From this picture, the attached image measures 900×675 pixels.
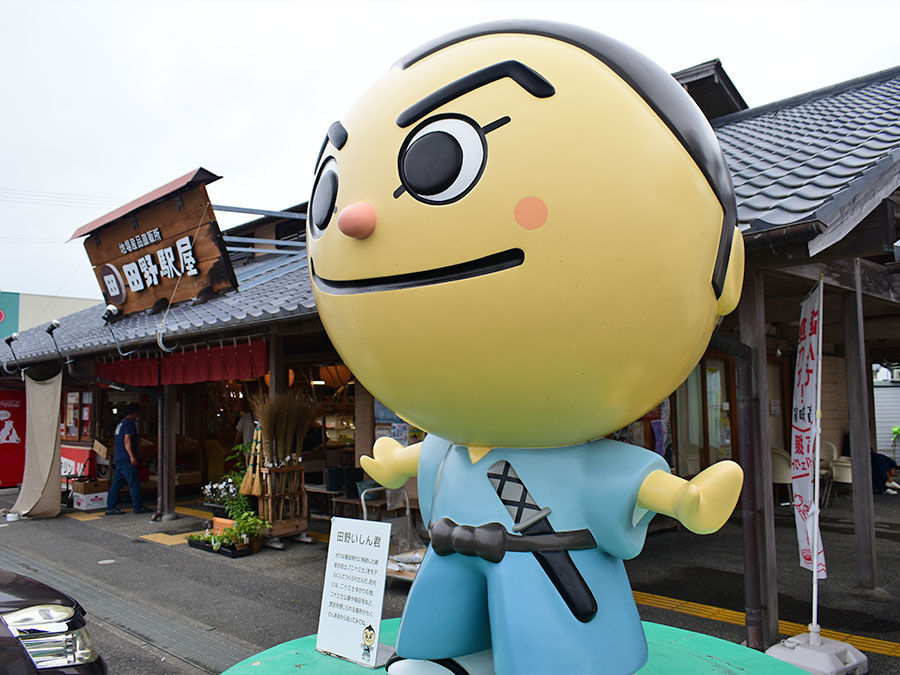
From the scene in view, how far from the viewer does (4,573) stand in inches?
162

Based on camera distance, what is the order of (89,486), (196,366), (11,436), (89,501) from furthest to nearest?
1. (11,436)
2. (89,486)
3. (89,501)
4. (196,366)

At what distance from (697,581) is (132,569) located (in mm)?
6348

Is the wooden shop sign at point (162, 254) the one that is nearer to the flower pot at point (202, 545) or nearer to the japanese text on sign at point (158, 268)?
the japanese text on sign at point (158, 268)

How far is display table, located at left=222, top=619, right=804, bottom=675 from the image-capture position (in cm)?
365

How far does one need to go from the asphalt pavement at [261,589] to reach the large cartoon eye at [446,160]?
417 cm

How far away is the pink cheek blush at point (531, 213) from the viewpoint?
86.2 inches

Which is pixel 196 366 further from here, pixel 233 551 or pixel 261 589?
pixel 261 589

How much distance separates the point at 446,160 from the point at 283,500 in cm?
728

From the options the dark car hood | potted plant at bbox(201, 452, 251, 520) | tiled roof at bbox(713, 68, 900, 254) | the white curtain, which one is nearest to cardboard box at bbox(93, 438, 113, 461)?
the white curtain

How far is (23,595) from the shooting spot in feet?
12.1

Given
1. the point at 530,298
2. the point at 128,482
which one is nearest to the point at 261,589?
the point at 530,298

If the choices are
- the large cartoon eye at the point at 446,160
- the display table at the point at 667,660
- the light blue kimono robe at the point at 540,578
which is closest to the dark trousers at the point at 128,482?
the display table at the point at 667,660

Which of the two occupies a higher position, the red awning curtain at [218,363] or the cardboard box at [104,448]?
the red awning curtain at [218,363]

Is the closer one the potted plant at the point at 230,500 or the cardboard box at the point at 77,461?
the potted plant at the point at 230,500
